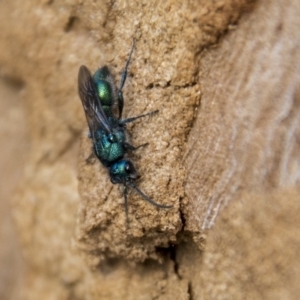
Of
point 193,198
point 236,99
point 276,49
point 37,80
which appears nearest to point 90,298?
point 193,198

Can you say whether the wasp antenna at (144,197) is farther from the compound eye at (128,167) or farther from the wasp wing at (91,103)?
the wasp wing at (91,103)

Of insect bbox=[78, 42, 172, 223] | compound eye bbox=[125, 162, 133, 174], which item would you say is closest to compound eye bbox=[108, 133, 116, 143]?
insect bbox=[78, 42, 172, 223]

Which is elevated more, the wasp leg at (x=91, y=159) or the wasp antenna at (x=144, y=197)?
the wasp antenna at (x=144, y=197)

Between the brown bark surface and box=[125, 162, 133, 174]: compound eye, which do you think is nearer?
the brown bark surface

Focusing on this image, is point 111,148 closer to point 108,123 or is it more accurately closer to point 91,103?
point 108,123

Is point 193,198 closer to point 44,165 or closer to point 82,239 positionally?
point 82,239

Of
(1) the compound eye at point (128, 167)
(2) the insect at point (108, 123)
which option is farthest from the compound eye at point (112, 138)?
(1) the compound eye at point (128, 167)

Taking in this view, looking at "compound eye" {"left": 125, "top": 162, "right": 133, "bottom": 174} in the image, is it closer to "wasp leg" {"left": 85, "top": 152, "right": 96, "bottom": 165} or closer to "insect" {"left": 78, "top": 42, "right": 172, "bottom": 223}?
"insect" {"left": 78, "top": 42, "right": 172, "bottom": 223}
